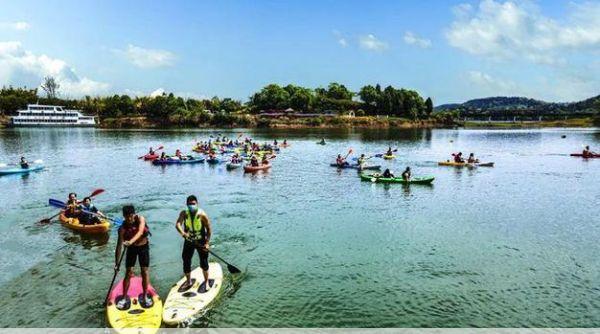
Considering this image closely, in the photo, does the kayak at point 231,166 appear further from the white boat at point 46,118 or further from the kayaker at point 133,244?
the white boat at point 46,118

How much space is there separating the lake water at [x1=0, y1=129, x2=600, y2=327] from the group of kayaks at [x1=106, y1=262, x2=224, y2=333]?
1.54ft

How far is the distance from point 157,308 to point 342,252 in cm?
1047

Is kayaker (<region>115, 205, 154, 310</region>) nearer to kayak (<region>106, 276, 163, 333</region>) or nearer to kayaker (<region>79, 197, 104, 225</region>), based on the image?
kayak (<region>106, 276, 163, 333</region>)

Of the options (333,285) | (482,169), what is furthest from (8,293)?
(482,169)

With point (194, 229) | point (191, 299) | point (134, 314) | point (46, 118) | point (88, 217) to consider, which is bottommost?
point (191, 299)

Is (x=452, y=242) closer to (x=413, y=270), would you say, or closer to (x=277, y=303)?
(x=413, y=270)

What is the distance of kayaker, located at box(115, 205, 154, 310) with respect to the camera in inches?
538

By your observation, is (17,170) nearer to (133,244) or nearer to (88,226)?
(88,226)

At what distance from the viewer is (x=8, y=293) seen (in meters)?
17.3

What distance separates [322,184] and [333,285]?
83.5 ft

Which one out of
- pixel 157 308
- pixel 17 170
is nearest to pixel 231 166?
pixel 17 170

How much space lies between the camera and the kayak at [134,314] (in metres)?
13.4

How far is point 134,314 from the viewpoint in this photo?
46.2 ft

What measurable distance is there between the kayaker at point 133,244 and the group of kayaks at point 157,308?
0.53ft
